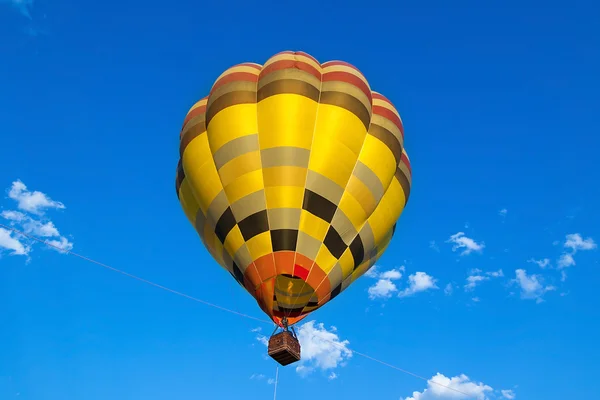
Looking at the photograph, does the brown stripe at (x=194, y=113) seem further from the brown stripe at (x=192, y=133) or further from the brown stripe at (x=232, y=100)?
the brown stripe at (x=232, y=100)

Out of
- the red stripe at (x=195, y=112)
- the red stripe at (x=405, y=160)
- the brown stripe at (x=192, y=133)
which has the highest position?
the red stripe at (x=195, y=112)

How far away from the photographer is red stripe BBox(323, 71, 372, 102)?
45.1 ft

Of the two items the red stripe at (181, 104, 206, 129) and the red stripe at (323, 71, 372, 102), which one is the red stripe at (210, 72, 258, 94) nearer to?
the red stripe at (181, 104, 206, 129)

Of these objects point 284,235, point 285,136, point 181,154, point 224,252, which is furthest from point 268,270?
point 181,154

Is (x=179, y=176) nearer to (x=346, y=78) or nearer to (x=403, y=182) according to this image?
(x=346, y=78)

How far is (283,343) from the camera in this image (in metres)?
11.8

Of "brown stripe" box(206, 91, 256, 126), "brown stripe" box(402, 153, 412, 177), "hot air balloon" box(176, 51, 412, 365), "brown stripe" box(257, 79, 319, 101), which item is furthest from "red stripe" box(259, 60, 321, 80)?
"brown stripe" box(402, 153, 412, 177)

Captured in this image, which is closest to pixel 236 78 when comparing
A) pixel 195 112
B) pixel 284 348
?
pixel 195 112

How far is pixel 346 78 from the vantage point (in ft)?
45.2

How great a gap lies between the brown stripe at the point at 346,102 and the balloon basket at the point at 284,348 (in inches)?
203

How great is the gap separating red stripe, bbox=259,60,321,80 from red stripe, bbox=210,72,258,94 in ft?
0.67

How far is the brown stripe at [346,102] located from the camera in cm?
1324

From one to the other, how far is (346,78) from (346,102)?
812 mm

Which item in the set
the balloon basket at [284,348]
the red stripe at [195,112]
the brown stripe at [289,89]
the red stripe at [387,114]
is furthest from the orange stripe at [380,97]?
the balloon basket at [284,348]
